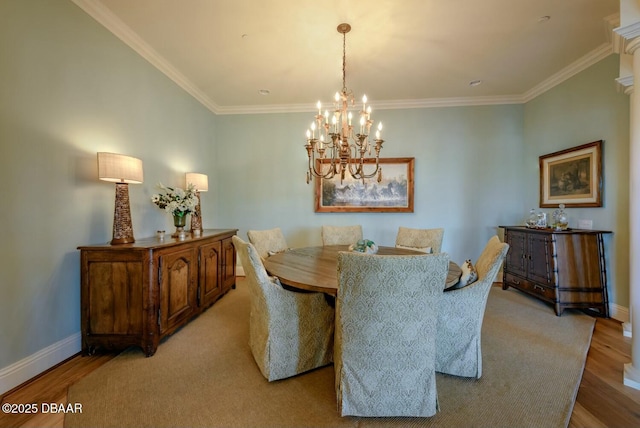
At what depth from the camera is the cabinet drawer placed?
285cm

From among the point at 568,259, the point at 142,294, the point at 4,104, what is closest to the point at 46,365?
the point at 142,294

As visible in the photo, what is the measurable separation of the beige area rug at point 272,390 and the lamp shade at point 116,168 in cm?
144

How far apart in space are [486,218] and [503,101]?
1814mm

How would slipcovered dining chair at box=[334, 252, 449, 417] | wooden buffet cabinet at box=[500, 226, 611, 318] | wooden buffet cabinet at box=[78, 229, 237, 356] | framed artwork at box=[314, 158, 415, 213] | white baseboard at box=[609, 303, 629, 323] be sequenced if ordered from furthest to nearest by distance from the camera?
framed artwork at box=[314, 158, 415, 213] < wooden buffet cabinet at box=[500, 226, 611, 318] < white baseboard at box=[609, 303, 629, 323] < wooden buffet cabinet at box=[78, 229, 237, 356] < slipcovered dining chair at box=[334, 252, 449, 417]

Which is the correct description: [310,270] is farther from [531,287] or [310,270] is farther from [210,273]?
[531,287]

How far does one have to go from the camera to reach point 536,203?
3678 mm

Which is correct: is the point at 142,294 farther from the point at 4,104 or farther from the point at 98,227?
the point at 4,104

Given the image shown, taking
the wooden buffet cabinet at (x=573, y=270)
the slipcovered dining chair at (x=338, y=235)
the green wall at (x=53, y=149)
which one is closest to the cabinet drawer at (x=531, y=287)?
the wooden buffet cabinet at (x=573, y=270)

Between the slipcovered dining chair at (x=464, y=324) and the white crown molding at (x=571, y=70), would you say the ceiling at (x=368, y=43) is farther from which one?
the slipcovered dining chair at (x=464, y=324)

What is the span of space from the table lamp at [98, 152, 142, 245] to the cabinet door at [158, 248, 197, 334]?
1.27 feet

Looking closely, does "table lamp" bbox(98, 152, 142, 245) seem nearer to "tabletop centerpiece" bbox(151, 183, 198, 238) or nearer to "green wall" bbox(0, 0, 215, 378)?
"green wall" bbox(0, 0, 215, 378)

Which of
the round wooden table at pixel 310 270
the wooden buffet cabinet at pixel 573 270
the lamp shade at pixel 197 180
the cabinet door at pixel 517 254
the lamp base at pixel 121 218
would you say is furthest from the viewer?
the lamp shade at pixel 197 180

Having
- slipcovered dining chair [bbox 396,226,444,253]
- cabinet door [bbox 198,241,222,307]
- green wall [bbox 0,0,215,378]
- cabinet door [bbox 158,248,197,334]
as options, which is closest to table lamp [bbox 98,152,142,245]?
green wall [bbox 0,0,215,378]

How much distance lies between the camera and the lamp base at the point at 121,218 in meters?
2.13
